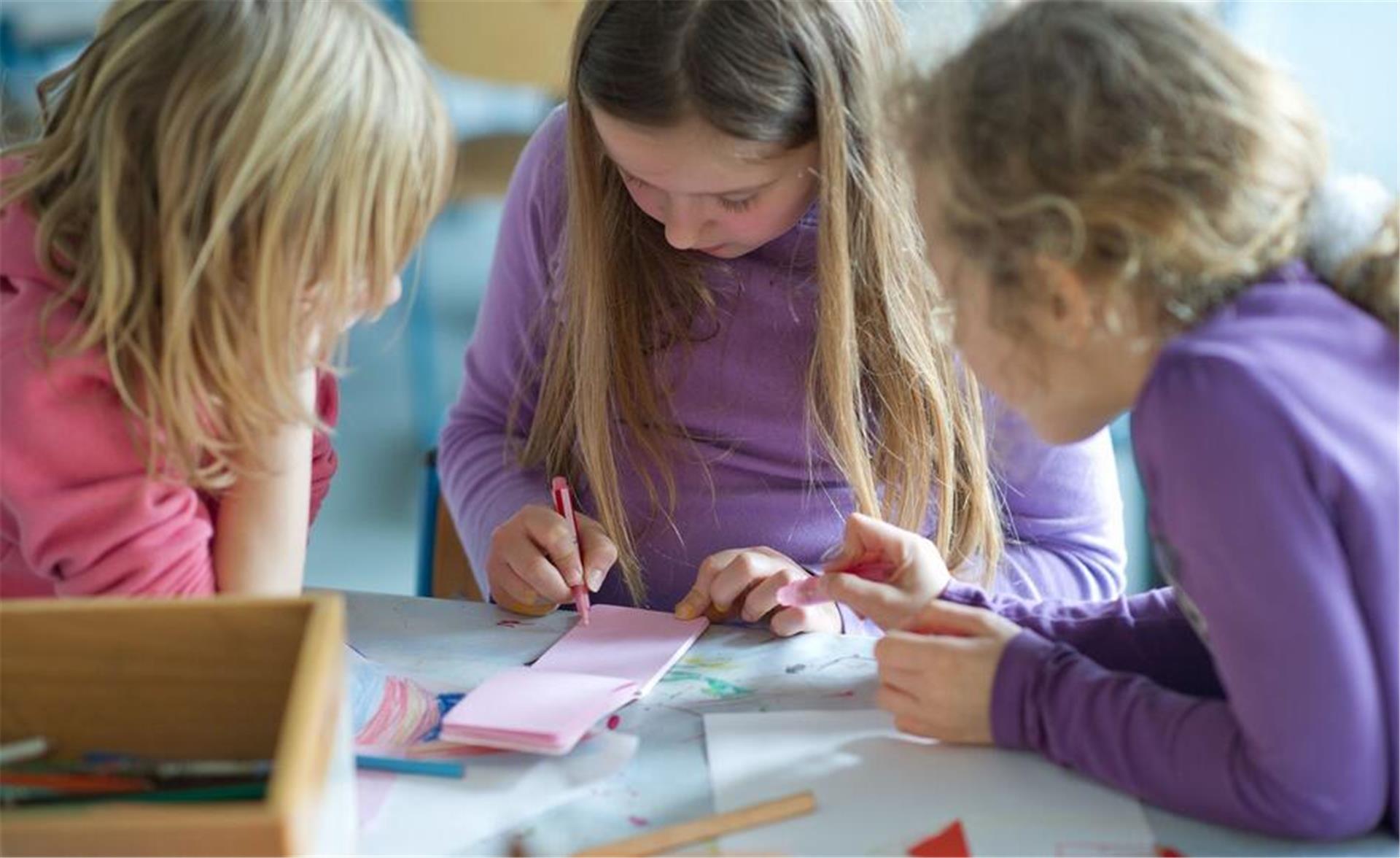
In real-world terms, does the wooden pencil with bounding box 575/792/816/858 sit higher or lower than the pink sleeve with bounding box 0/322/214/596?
lower

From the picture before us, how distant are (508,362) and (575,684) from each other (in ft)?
1.60

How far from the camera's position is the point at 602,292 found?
1.23 meters

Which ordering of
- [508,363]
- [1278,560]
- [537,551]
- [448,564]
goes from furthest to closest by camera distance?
[448,564], [508,363], [537,551], [1278,560]

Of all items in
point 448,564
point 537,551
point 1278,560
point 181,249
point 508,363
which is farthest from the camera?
point 448,564

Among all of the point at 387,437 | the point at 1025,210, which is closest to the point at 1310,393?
the point at 1025,210

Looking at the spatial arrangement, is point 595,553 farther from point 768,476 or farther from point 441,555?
point 441,555

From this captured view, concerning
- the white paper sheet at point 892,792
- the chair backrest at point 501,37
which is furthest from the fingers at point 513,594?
the chair backrest at point 501,37

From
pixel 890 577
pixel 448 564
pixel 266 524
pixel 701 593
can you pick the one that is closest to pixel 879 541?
pixel 890 577

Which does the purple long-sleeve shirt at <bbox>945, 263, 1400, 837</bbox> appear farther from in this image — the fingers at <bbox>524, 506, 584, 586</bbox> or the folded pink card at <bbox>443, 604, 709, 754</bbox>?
the fingers at <bbox>524, 506, 584, 586</bbox>

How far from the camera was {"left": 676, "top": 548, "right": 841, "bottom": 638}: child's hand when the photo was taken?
1055mm

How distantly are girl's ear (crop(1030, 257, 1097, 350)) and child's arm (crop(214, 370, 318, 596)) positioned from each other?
0.46 m

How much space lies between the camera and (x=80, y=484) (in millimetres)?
873

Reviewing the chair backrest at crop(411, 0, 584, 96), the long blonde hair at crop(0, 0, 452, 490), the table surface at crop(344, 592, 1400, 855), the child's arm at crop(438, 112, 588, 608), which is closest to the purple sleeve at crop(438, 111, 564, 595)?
the child's arm at crop(438, 112, 588, 608)

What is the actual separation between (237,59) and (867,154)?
0.47m
